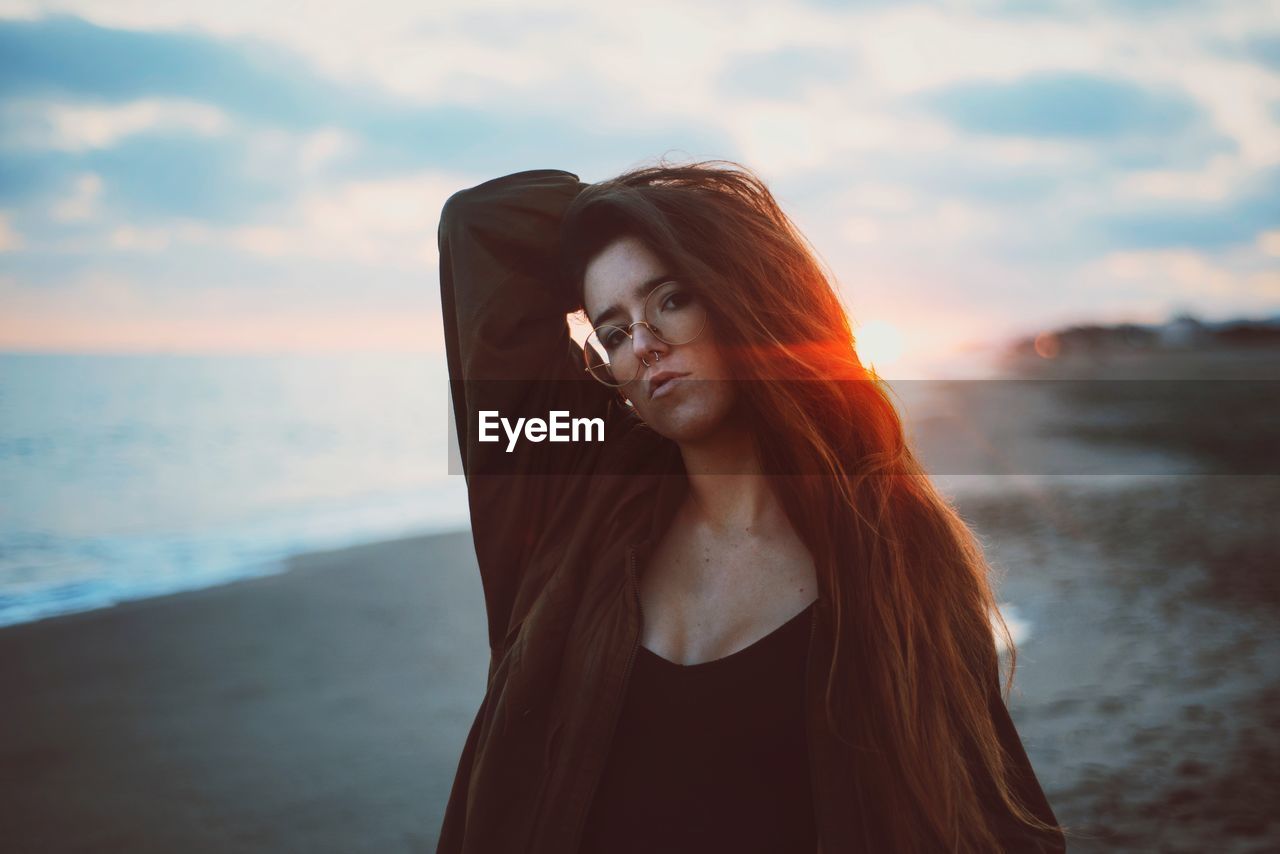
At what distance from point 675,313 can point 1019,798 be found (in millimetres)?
1209

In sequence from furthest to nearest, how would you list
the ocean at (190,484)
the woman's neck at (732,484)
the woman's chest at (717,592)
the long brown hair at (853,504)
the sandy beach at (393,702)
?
the ocean at (190,484)
the sandy beach at (393,702)
the woman's neck at (732,484)
the woman's chest at (717,592)
the long brown hair at (853,504)

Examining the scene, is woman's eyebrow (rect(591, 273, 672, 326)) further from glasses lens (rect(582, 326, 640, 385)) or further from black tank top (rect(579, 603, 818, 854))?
black tank top (rect(579, 603, 818, 854))

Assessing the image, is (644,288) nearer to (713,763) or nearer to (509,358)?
(509,358)

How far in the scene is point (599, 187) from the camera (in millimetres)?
2125

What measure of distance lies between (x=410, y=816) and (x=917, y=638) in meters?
3.34

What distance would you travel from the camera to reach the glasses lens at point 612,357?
207 cm

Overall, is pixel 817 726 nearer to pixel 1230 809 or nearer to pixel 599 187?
pixel 599 187

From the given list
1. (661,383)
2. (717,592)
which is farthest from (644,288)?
(717,592)

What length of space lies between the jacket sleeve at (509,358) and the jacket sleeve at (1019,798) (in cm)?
105

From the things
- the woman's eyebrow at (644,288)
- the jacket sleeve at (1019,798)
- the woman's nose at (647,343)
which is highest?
the woman's eyebrow at (644,288)

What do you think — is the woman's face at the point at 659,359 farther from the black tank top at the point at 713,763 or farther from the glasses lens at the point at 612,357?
the black tank top at the point at 713,763

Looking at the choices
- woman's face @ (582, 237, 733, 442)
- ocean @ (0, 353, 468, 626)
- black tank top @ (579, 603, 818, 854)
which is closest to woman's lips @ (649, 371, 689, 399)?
woman's face @ (582, 237, 733, 442)

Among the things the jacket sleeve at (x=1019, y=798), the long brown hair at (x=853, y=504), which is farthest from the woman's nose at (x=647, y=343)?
the jacket sleeve at (x=1019, y=798)

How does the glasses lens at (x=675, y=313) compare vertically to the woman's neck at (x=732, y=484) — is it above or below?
above
